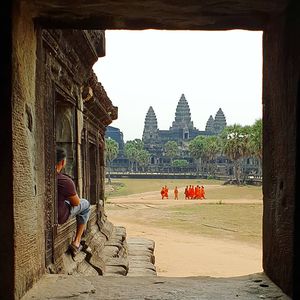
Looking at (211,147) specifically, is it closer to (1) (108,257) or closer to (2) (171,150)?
(2) (171,150)

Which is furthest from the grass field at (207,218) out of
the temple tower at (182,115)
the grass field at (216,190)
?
the temple tower at (182,115)

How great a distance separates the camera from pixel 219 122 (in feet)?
314

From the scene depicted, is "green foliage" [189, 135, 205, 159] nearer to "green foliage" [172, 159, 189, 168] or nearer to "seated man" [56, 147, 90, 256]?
"green foliage" [172, 159, 189, 168]

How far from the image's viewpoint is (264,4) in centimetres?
271

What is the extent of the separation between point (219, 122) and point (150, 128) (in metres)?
15.4

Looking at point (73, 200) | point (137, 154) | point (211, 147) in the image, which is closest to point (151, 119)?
point (137, 154)

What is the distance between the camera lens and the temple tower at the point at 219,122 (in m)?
95.1

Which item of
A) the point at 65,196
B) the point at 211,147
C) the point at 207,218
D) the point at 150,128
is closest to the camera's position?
the point at 65,196

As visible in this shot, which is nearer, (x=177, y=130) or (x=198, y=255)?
(x=198, y=255)

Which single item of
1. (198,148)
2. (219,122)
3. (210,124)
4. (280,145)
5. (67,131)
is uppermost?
(219,122)

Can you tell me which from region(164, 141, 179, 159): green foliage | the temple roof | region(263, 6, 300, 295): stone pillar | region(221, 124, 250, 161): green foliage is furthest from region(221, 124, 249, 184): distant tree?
region(263, 6, 300, 295): stone pillar

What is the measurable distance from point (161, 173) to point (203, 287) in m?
73.3

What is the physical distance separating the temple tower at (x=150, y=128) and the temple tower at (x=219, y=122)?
13.4 metres

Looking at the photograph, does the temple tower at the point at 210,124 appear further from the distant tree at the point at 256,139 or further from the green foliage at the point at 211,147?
the distant tree at the point at 256,139
